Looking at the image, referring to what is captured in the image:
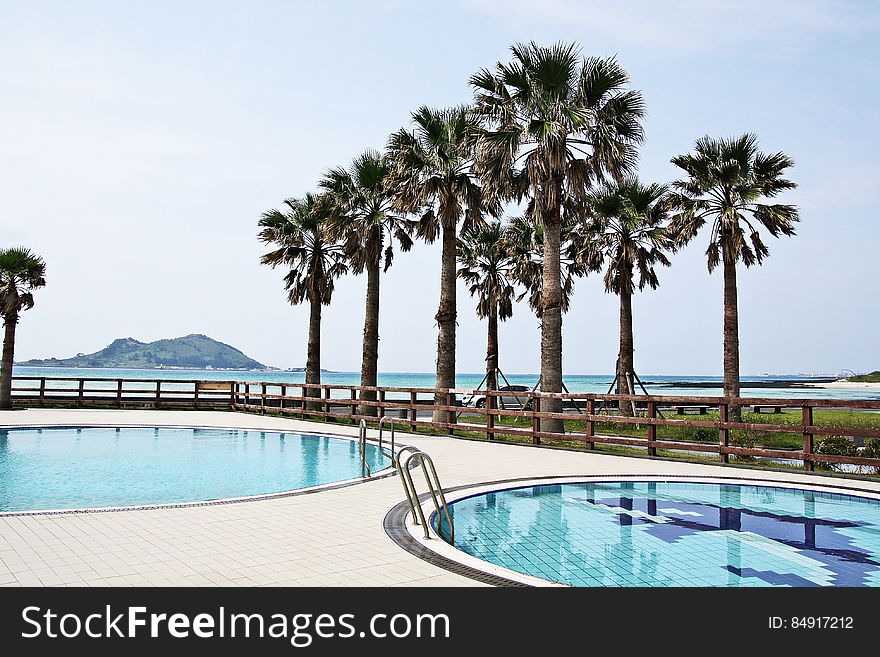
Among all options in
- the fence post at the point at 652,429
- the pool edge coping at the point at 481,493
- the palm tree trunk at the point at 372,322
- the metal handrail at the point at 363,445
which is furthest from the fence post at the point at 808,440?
the palm tree trunk at the point at 372,322

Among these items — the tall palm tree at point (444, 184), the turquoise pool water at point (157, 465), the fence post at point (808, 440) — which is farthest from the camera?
the tall palm tree at point (444, 184)

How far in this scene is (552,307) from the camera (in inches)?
595

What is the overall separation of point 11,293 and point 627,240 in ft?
71.8

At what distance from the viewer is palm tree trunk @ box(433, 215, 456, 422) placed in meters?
17.9

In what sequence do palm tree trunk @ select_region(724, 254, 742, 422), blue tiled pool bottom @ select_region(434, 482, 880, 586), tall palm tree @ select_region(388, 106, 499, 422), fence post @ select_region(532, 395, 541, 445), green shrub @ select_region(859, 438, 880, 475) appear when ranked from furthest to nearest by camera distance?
1. palm tree trunk @ select_region(724, 254, 742, 422)
2. tall palm tree @ select_region(388, 106, 499, 422)
3. fence post @ select_region(532, 395, 541, 445)
4. green shrub @ select_region(859, 438, 880, 475)
5. blue tiled pool bottom @ select_region(434, 482, 880, 586)

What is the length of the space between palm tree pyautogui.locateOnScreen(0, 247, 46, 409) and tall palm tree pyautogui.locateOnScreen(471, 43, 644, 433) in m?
16.8

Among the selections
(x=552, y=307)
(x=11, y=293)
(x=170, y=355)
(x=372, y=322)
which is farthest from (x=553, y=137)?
(x=170, y=355)

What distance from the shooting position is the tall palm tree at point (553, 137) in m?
14.9

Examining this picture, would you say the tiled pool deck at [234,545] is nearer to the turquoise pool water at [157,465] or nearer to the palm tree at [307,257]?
the turquoise pool water at [157,465]

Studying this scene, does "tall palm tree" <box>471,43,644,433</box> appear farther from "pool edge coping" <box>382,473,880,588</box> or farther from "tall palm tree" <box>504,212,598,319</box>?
"tall palm tree" <box>504,212,598,319</box>

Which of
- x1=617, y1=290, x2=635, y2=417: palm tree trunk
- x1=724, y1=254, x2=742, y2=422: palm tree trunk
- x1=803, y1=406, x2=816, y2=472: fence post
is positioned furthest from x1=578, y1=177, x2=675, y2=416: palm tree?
x1=803, y1=406, x2=816, y2=472: fence post
